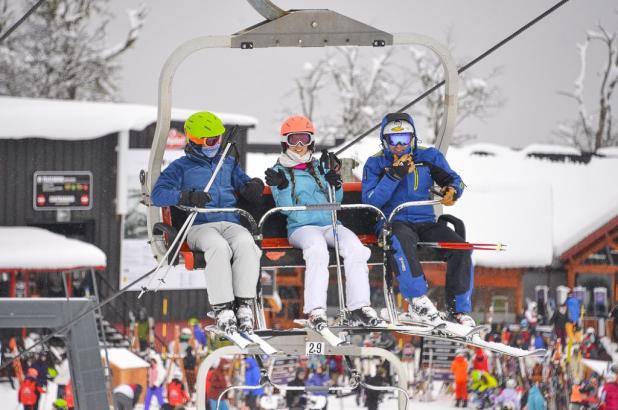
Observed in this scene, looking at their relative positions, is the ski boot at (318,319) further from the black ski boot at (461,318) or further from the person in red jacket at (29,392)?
the person in red jacket at (29,392)

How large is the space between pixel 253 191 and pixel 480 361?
1209 cm

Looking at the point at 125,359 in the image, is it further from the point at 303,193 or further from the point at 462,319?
the point at 462,319

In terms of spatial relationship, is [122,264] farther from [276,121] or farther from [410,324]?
[410,324]

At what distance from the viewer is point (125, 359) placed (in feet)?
61.5

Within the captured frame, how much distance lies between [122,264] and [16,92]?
10.3 metres

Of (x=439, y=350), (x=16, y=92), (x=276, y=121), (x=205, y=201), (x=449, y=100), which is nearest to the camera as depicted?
(x=205, y=201)

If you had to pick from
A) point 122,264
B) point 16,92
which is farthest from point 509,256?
point 16,92

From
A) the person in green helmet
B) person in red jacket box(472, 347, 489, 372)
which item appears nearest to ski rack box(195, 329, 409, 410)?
the person in green helmet

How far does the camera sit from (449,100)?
7035 mm

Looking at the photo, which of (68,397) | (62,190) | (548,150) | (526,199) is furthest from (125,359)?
(548,150)

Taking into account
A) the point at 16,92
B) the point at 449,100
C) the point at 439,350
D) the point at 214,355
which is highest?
the point at 16,92

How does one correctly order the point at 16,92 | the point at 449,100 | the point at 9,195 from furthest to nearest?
the point at 16,92
the point at 9,195
the point at 449,100

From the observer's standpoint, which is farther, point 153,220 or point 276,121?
point 276,121

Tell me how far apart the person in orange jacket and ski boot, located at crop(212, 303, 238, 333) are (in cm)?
1219
